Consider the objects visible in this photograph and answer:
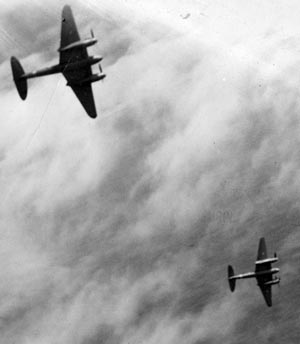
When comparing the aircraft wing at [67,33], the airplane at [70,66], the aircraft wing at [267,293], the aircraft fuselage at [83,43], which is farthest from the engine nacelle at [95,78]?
the aircraft wing at [267,293]

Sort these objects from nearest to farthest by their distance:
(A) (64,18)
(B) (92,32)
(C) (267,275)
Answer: (B) (92,32)
(A) (64,18)
(C) (267,275)

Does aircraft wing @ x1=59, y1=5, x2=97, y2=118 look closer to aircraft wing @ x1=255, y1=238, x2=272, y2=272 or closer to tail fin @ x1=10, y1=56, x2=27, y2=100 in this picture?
tail fin @ x1=10, y1=56, x2=27, y2=100

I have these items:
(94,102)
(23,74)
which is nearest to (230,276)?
(94,102)

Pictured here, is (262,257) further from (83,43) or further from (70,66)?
(83,43)

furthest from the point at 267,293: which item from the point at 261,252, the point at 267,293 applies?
the point at 261,252

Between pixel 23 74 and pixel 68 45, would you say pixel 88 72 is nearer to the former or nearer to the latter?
pixel 68 45

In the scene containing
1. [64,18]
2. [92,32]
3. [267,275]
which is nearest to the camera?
[92,32]

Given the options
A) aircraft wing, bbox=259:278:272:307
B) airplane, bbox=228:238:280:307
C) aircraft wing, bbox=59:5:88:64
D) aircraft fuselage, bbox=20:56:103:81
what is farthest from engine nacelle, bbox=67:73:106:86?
aircraft wing, bbox=259:278:272:307

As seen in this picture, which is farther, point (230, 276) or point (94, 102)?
point (230, 276)
